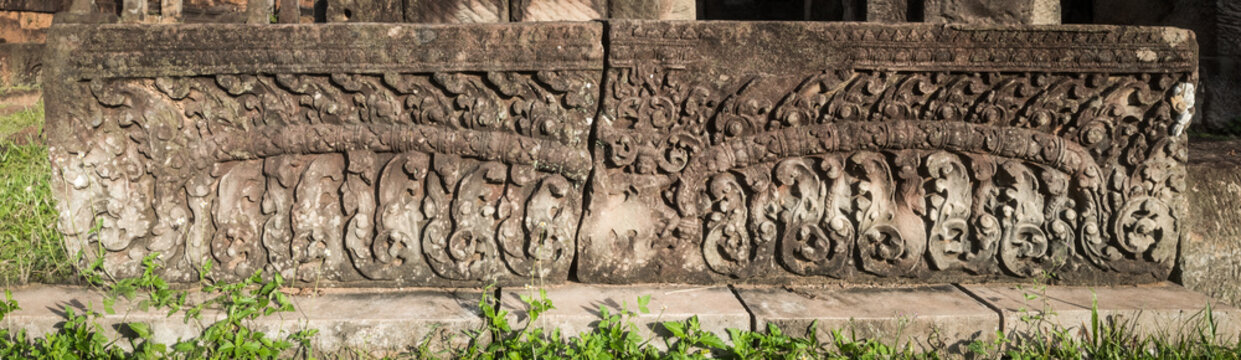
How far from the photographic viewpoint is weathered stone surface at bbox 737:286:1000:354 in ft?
8.16

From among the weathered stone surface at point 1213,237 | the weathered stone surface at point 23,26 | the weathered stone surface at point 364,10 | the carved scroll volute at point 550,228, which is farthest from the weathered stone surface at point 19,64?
the weathered stone surface at point 1213,237

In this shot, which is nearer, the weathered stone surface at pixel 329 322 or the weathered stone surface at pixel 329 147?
the weathered stone surface at pixel 329 322

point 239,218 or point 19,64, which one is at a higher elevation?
point 19,64

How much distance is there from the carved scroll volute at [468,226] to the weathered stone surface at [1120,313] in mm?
1591

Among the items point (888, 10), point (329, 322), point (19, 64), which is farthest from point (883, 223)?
point (19, 64)

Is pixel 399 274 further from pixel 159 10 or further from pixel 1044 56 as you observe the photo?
pixel 159 10

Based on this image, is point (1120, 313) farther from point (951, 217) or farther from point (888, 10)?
point (888, 10)

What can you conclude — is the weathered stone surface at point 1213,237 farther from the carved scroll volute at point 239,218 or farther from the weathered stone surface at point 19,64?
the weathered stone surface at point 19,64

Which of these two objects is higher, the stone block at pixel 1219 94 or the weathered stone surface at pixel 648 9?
the weathered stone surface at pixel 648 9

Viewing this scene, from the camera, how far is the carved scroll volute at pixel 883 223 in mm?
2787

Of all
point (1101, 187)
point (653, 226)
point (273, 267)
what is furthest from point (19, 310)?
point (1101, 187)

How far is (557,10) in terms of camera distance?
10.3ft

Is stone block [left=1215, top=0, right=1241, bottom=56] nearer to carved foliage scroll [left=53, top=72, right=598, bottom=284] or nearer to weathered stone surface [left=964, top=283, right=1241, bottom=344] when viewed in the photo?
weathered stone surface [left=964, top=283, right=1241, bottom=344]

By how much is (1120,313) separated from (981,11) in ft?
3.65
